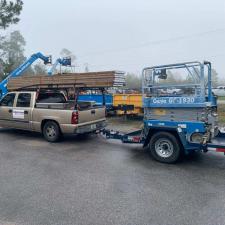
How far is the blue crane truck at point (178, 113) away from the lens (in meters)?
Answer: 5.53

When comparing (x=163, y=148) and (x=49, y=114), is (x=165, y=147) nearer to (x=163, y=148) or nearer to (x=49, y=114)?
(x=163, y=148)

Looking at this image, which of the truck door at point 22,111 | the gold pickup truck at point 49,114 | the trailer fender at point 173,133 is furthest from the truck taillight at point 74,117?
the trailer fender at point 173,133

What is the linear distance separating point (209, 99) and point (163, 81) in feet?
4.03

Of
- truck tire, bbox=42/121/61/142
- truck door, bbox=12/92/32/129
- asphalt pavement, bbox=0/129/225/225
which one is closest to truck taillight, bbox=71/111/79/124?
truck tire, bbox=42/121/61/142

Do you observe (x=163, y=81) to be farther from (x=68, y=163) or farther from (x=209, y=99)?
Result: (x=68, y=163)

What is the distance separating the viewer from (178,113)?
5.80 meters

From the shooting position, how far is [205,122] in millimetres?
5457

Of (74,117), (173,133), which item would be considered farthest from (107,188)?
(74,117)

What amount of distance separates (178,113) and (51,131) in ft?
14.6

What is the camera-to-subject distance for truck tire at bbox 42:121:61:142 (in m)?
8.21

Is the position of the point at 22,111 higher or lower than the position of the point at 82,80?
lower

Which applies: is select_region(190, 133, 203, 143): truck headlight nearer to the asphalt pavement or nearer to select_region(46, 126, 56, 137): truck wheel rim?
the asphalt pavement

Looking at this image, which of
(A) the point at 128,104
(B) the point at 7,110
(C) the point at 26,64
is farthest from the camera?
(C) the point at 26,64

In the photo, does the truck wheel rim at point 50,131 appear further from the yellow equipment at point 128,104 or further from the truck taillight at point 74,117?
the yellow equipment at point 128,104
